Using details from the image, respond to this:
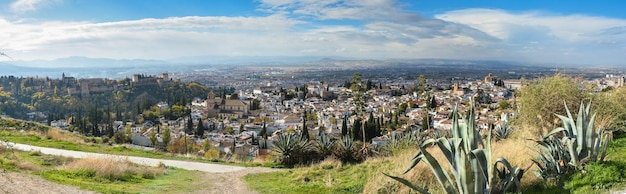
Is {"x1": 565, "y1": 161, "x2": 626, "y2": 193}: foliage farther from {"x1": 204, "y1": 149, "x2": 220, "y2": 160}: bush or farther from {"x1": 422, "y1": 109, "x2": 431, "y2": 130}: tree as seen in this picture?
{"x1": 204, "y1": 149, "x2": 220, "y2": 160}: bush

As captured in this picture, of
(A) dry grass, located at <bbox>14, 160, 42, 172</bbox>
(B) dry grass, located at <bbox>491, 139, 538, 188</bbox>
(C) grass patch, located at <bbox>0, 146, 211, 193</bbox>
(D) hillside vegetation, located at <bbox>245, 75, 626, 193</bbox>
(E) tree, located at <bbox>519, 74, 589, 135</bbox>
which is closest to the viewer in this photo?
(D) hillside vegetation, located at <bbox>245, 75, 626, 193</bbox>

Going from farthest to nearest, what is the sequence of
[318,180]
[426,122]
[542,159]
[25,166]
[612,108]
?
[426,122]
[612,108]
[318,180]
[25,166]
[542,159]

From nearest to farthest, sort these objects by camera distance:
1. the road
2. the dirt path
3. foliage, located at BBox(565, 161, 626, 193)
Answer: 1. foliage, located at BBox(565, 161, 626, 193)
2. the dirt path
3. the road

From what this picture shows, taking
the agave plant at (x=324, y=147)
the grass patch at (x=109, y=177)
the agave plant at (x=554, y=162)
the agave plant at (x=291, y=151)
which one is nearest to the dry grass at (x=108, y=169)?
the grass patch at (x=109, y=177)

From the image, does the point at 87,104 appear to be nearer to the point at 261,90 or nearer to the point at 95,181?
the point at 261,90

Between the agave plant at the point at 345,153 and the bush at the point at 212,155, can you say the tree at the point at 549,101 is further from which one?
the bush at the point at 212,155

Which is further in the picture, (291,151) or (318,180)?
(291,151)

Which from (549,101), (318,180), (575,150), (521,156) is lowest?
(318,180)

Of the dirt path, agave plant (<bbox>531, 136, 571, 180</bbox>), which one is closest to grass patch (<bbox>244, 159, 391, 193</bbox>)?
the dirt path

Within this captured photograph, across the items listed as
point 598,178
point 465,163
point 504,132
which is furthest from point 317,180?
point 504,132

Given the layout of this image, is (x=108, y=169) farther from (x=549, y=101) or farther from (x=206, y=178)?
(x=549, y=101)

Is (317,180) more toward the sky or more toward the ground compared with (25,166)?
more toward the ground

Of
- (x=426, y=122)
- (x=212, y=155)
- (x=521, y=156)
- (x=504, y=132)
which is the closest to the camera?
(x=521, y=156)

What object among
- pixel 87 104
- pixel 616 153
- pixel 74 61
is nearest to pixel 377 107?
pixel 87 104
